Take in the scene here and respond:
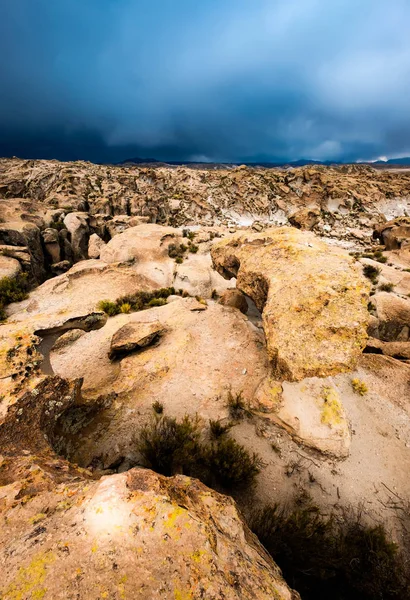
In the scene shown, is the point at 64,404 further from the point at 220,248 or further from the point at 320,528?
the point at 220,248

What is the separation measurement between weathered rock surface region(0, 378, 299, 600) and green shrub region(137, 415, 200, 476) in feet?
6.31

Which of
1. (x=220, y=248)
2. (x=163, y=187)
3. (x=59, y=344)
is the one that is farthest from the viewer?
(x=163, y=187)

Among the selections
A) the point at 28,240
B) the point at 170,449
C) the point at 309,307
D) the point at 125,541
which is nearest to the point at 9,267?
the point at 28,240

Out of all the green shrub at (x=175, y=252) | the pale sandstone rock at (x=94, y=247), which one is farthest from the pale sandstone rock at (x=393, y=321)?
the pale sandstone rock at (x=94, y=247)

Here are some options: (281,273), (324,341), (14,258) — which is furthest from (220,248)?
(14,258)

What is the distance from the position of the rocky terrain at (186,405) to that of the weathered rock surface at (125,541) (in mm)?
14

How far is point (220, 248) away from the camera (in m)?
12.3

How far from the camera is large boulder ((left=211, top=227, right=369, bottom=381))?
5.38 m

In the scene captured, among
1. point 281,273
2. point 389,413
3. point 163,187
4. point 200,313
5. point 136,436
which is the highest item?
point 163,187

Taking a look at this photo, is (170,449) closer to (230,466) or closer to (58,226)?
(230,466)

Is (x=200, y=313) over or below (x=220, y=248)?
below

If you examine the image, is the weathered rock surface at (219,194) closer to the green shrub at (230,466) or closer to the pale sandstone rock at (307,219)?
the pale sandstone rock at (307,219)

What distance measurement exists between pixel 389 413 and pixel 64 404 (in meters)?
9.03

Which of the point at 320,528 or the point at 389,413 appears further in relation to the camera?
the point at 389,413
